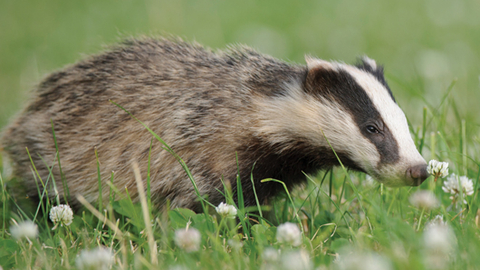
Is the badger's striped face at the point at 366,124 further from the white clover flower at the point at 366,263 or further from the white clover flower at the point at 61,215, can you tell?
the white clover flower at the point at 61,215

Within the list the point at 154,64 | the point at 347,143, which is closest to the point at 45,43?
the point at 154,64

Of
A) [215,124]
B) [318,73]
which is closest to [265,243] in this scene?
[215,124]

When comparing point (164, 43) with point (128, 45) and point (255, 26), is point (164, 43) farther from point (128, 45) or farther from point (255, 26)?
point (255, 26)

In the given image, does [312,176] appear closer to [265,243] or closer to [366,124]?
[366,124]

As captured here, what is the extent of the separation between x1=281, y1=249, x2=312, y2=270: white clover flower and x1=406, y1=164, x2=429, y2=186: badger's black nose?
1.09 m

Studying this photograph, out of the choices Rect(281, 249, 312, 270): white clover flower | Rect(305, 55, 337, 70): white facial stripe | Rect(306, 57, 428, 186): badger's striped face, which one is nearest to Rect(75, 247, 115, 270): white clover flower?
Rect(281, 249, 312, 270): white clover flower

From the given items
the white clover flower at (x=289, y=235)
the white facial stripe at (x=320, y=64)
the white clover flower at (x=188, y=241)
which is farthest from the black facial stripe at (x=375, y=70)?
the white clover flower at (x=188, y=241)

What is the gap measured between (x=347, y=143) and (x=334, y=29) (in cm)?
748

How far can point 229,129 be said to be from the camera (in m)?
4.12

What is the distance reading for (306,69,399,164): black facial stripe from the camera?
375cm

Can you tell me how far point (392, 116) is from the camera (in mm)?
Result: 3826

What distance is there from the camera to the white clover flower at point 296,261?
2586 mm

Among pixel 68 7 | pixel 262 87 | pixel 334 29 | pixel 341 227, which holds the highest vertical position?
pixel 68 7

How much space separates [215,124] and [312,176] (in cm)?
88
